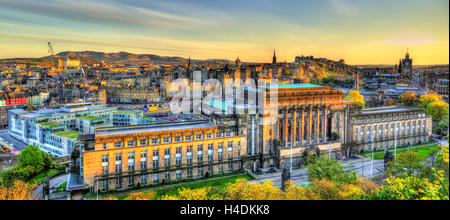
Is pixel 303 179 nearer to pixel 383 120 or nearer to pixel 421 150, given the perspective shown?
pixel 383 120

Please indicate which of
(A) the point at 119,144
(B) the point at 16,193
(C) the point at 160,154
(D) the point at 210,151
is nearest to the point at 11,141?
(A) the point at 119,144

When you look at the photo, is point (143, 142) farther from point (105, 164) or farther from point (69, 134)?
point (69, 134)

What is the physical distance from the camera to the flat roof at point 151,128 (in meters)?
41.0

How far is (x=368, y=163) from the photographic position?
52.9 meters

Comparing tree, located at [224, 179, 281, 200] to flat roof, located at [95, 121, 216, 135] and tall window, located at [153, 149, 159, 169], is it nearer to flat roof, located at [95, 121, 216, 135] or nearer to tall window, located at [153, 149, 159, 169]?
tall window, located at [153, 149, 159, 169]

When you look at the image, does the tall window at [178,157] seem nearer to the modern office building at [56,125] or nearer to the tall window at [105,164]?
the tall window at [105,164]

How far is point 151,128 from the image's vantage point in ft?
144

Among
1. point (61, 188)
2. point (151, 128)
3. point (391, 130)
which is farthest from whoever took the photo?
point (391, 130)

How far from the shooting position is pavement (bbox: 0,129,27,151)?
66625 millimetres

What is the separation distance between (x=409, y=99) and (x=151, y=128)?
91.5m

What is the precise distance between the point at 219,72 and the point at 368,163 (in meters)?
94.9

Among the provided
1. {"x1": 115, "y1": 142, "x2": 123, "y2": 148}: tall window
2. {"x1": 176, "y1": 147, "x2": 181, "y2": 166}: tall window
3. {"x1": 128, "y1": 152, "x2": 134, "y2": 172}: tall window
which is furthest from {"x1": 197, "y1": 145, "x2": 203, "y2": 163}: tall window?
{"x1": 115, "y1": 142, "x2": 123, "y2": 148}: tall window

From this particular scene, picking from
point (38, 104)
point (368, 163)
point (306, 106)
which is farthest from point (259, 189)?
point (38, 104)
